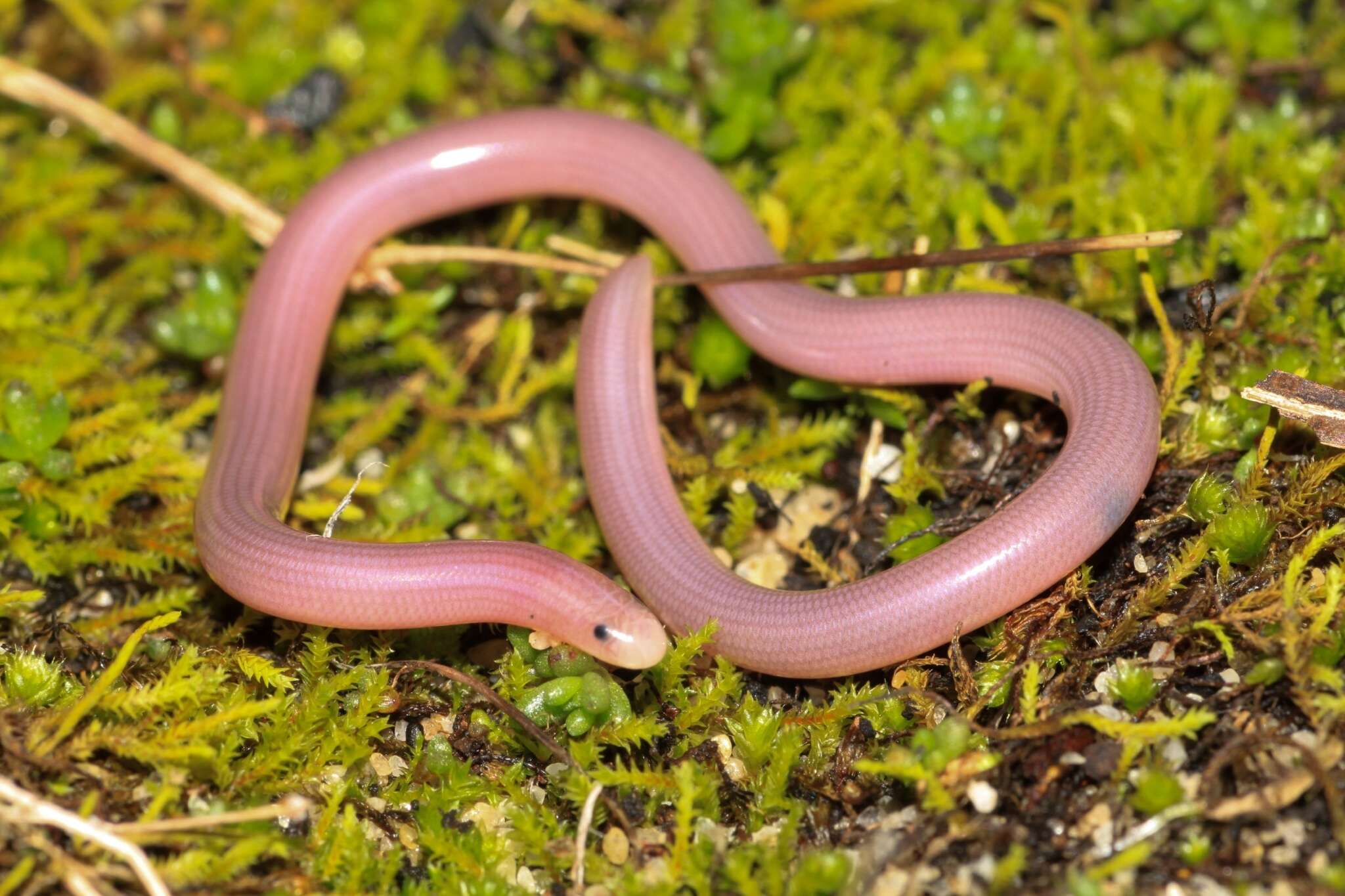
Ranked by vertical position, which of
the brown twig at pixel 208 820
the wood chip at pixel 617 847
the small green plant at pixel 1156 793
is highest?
the brown twig at pixel 208 820

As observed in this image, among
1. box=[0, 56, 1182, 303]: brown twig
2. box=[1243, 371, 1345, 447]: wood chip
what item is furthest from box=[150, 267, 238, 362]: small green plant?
box=[1243, 371, 1345, 447]: wood chip

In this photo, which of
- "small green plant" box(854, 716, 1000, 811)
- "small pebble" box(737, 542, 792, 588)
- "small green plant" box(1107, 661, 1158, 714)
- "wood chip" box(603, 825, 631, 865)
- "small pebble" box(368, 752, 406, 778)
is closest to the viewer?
"small green plant" box(854, 716, 1000, 811)

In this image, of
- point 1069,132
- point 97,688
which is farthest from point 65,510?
point 1069,132

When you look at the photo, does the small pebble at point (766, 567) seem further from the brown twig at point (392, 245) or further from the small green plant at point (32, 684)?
the small green plant at point (32, 684)

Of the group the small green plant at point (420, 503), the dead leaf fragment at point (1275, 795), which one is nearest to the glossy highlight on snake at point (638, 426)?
the small green plant at point (420, 503)

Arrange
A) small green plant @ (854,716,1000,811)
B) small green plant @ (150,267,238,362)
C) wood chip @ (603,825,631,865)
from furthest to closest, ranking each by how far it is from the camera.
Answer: small green plant @ (150,267,238,362)
wood chip @ (603,825,631,865)
small green plant @ (854,716,1000,811)

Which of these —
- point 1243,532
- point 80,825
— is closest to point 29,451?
point 80,825

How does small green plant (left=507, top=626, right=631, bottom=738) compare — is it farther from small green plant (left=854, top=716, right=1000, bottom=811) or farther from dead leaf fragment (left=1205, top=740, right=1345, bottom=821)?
dead leaf fragment (left=1205, top=740, right=1345, bottom=821)
